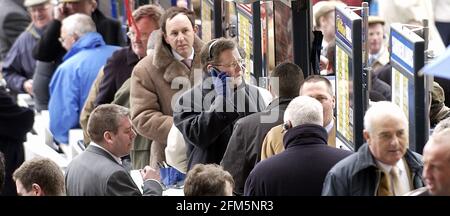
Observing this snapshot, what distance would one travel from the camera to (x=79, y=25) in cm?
1499

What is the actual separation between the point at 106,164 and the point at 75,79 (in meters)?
4.66

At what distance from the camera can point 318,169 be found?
30.3ft

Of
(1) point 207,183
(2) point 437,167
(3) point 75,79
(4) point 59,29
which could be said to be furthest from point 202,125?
(4) point 59,29

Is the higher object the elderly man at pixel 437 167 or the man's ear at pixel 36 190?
the elderly man at pixel 437 167

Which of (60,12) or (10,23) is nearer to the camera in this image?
(60,12)

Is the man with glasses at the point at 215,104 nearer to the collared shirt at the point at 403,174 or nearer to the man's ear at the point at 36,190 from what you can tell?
the man's ear at the point at 36,190

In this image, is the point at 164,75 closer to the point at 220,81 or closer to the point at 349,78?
the point at 220,81

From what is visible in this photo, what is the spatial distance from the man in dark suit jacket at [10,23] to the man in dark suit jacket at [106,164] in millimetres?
8793

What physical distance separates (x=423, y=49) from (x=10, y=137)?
5.17 metres

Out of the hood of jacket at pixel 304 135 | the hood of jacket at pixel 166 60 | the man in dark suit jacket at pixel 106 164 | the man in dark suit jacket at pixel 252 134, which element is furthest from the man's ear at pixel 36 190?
the hood of jacket at pixel 166 60

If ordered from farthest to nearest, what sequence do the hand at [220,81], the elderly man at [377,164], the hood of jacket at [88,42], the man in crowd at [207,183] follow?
the hood of jacket at [88,42] → the hand at [220,81] → the elderly man at [377,164] → the man in crowd at [207,183]

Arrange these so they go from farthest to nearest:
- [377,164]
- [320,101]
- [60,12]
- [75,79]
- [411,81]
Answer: [60,12], [75,79], [320,101], [411,81], [377,164]

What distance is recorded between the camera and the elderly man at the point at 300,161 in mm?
9250
